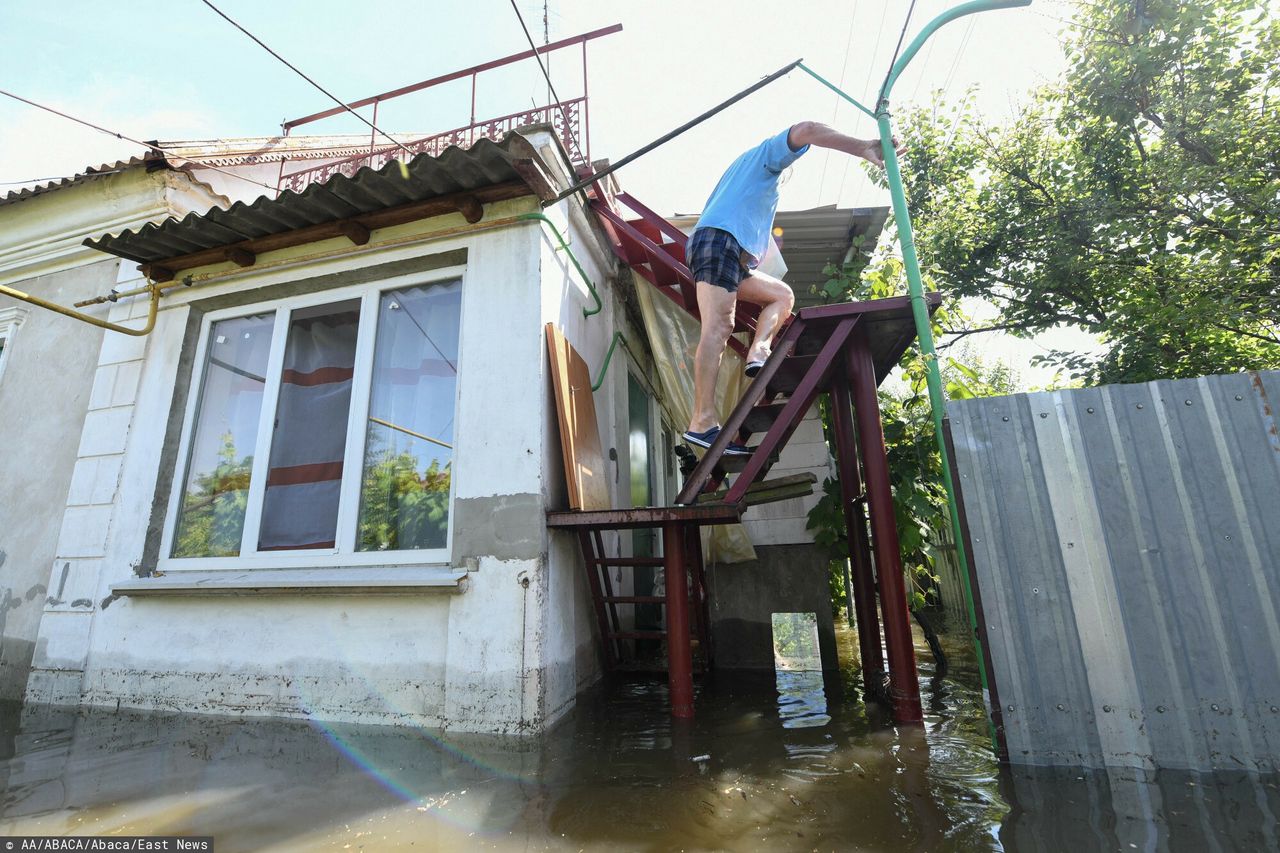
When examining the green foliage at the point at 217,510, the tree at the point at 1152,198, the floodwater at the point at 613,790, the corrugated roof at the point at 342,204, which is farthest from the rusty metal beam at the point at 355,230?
the tree at the point at 1152,198

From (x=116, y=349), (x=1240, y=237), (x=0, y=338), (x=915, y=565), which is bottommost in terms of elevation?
→ (x=915, y=565)

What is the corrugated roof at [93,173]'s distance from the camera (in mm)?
4219

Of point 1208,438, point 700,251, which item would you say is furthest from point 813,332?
point 1208,438

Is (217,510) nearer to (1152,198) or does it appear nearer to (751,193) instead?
(751,193)

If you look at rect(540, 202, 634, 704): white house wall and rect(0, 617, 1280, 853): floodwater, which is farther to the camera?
rect(540, 202, 634, 704): white house wall

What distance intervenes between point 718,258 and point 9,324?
18.8 feet

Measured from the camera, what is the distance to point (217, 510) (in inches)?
142

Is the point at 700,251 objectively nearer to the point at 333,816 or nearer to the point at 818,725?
the point at 818,725

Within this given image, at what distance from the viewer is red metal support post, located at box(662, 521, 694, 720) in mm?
2932

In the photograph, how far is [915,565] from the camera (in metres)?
4.39

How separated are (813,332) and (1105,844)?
2314 mm

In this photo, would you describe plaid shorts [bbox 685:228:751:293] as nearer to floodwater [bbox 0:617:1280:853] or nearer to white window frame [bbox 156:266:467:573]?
white window frame [bbox 156:266:467:573]

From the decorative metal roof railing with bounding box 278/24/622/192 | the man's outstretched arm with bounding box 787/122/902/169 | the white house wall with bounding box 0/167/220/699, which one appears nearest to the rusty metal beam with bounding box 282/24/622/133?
the decorative metal roof railing with bounding box 278/24/622/192

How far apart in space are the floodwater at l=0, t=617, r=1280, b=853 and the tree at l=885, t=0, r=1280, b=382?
6.71 meters
